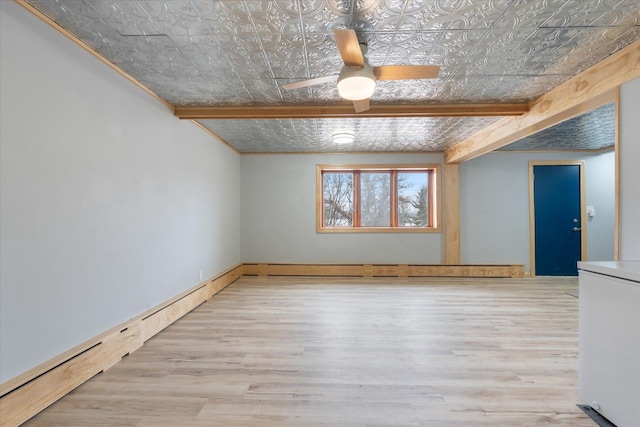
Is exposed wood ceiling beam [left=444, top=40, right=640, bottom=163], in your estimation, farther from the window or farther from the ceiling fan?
the window

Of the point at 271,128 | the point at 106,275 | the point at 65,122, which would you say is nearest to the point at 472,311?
the point at 271,128

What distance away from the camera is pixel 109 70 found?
219 cm

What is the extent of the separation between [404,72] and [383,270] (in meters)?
3.99

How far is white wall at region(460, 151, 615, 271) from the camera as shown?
5133 millimetres

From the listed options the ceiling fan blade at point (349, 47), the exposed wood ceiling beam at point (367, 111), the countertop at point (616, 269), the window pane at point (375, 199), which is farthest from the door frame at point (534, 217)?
the ceiling fan blade at point (349, 47)

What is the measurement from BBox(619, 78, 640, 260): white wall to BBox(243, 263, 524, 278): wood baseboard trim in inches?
130

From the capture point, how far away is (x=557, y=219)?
5.20 metres

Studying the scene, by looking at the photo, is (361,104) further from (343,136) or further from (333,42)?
(343,136)

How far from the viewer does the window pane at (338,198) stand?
18.4ft

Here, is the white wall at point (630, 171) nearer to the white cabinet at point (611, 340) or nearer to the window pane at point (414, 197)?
the white cabinet at point (611, 340)

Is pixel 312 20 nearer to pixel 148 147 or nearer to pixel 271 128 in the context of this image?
pixel 148 147

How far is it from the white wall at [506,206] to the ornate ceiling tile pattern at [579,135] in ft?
0.96

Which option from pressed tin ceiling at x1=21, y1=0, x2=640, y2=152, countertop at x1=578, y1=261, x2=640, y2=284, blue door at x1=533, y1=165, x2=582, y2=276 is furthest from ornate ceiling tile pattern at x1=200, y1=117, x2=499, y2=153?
countertop at x1=578, y1=261, x2=640, y2=284

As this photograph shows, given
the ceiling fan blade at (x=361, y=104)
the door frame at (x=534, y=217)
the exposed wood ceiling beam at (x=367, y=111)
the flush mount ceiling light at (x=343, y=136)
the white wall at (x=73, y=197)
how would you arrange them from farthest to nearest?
the door frame at (x=534, y=217)
the flush mount ceiling light at (x=343, y=136)
the exposed wood ceiling beam at (x=367, y=111)
the ceiling fan blade at (x=361, y=104)
the white wall at (x=73, y=197)
